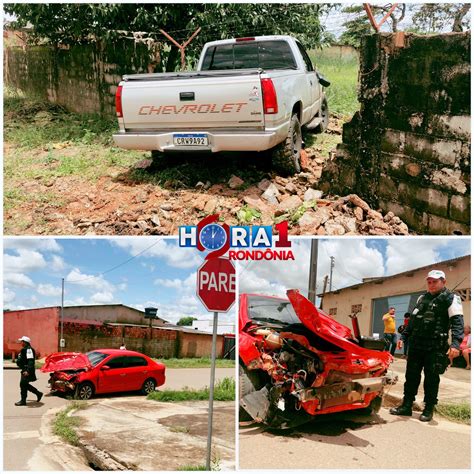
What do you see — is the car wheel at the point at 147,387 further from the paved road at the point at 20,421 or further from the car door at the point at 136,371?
the paved road at the point at 20,421

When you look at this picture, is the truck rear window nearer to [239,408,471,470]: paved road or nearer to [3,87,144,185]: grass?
[3,87,144,185]: grass

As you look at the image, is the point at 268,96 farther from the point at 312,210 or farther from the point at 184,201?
the point at 184,201

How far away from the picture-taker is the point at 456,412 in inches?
208

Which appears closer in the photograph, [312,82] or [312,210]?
[312,210]

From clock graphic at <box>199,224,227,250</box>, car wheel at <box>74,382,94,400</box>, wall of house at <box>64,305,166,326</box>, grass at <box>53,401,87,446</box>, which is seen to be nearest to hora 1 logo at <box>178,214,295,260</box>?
clock graphic at <box>199,224,227,250</box>

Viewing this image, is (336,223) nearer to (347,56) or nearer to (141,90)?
(141,90)

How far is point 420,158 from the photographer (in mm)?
6453

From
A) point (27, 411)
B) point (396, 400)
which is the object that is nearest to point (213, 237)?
point (396, 400)

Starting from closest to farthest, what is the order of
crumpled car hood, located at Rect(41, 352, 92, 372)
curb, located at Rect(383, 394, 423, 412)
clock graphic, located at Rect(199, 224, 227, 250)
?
curb, located at Rect(383, 394, 423, 412), clock graphic, located at Rect(199, 224, 227, 250), crumpled car hood, located at Rect(41, 352, 92, 372)

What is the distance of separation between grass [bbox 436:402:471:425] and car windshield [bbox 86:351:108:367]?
5.11 meters

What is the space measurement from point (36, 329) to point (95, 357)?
96cm

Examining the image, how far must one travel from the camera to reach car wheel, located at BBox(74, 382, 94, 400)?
821 centimetres

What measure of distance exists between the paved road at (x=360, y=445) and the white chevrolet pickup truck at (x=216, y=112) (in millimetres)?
3230

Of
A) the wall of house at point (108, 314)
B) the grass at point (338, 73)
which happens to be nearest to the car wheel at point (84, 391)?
the wall of house at point (108, 314)
